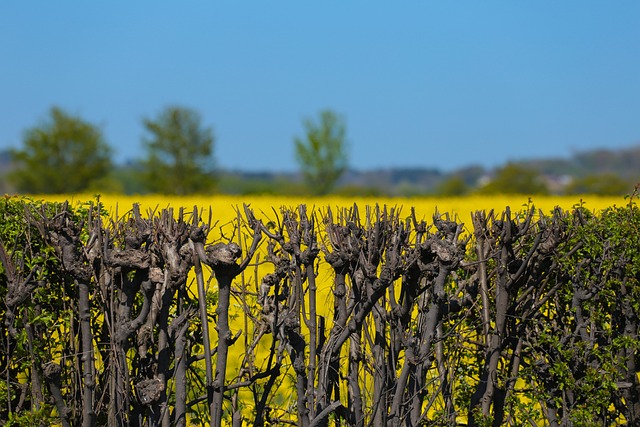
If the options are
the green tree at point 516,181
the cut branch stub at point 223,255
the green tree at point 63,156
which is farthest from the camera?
the green tree at point 516,181

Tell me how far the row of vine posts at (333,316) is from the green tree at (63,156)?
211 feet

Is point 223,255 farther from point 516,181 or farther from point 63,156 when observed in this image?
point 516,181

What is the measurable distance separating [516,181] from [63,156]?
53529mm

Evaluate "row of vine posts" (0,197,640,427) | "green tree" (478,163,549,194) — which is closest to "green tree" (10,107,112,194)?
"green tree" (478,163,549,194)

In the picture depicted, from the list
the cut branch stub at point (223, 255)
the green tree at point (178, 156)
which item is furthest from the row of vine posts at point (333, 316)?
the green tree at point (178, 156)

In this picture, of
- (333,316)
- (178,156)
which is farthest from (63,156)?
(333,316)

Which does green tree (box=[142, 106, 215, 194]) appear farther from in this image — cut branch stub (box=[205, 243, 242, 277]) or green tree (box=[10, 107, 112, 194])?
cut branch stub (box=[205, 243, 242, 277])

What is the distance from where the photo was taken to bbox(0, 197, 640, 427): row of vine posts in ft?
15.6

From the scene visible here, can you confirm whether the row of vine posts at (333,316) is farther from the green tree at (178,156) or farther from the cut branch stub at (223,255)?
the green tree at (178,156)

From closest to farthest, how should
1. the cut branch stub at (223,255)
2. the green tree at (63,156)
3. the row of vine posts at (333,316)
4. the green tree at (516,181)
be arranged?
the cut branch stub at (223,255) → the row of vine posts at (333,316) → the green tree at (63,156) → the green tree at (516,181)

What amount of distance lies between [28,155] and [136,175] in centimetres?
862

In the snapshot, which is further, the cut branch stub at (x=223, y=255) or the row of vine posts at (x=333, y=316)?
the row of vine posts at (x=333, y=316)

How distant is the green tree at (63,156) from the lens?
6731 centimetres

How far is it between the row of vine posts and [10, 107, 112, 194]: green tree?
211ft
